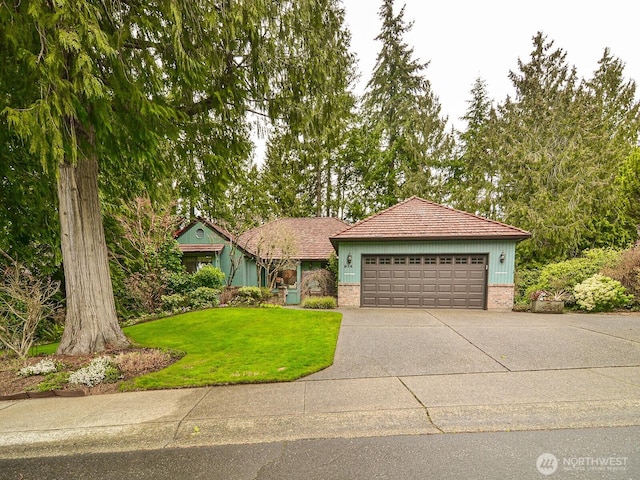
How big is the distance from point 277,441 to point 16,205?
8.68m

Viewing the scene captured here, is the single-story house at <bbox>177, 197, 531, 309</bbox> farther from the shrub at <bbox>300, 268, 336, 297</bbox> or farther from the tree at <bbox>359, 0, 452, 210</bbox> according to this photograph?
the tree at <bbox>359, 0, 452, 210</bbox>

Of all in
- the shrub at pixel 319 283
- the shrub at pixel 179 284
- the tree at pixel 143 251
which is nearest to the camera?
the tree at pixel 143 251

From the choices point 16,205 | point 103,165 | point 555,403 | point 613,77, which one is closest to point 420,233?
point 555,403

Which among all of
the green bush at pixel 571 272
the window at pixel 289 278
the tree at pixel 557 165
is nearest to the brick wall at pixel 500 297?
the green bush at pixel 571 272

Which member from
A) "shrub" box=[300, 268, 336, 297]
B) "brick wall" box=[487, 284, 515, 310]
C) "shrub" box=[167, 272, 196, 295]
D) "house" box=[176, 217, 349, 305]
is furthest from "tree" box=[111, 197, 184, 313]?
"brick wall" box=[487, 284, 515, 310]

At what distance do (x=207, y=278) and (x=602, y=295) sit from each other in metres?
15.5

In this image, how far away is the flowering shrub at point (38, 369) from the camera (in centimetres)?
448

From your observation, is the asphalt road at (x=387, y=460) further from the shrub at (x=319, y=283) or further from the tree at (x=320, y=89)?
the shrub at (x=319, y=283)

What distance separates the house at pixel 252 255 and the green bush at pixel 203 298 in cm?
274

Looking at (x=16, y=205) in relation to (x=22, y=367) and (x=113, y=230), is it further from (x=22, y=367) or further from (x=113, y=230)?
(x=22, y=367)

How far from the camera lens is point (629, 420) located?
118 inches

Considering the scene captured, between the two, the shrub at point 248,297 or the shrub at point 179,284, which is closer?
the shrub at point 179,284

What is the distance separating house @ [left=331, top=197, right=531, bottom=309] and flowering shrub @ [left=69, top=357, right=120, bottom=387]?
345 inches

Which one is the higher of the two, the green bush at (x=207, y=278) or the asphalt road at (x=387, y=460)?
the asphalt road at (x=387, y=460)
